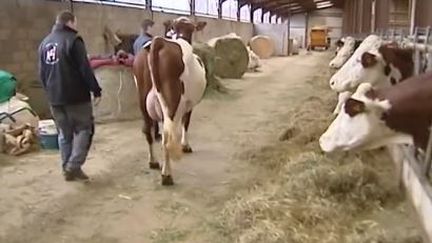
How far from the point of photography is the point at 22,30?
761cm

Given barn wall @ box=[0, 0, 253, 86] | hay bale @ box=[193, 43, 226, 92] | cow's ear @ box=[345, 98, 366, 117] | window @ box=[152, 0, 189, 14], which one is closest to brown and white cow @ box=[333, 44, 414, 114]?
cow's ear @ box=[345, 98, 366, 117]

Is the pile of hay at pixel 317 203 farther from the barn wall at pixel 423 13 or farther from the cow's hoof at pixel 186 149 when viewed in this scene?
the barn wall at pixel 423 13

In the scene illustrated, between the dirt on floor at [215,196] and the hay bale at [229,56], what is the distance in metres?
7.09

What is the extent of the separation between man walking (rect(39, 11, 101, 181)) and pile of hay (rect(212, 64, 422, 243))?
4.70 ft

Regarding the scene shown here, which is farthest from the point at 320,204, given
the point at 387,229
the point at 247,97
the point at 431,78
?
the point at 247,97

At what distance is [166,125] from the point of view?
4367 millimetres

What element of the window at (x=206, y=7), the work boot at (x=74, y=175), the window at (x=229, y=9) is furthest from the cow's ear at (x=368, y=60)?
the window at (x=229, y=9)

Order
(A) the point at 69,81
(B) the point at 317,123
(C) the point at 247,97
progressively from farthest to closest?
(C) the point at 247,97 < (B) the point at 317,123 < (A) the point at 69,81

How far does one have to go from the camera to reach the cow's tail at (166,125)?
4324 millimetres

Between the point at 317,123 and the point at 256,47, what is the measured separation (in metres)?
18.4

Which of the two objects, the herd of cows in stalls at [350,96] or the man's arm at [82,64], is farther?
the man's arm at [82,64]

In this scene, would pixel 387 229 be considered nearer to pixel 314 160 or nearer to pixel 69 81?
pixel 314 160

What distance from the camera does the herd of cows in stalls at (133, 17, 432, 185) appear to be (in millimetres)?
3004

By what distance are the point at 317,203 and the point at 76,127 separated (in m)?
2.11
